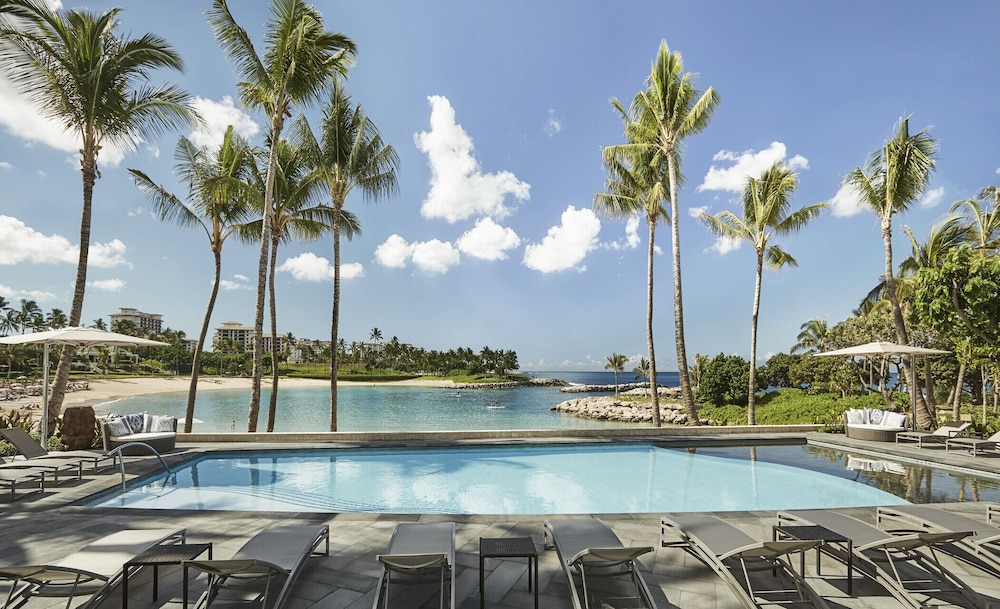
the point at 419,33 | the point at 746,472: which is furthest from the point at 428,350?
the point at 746,472

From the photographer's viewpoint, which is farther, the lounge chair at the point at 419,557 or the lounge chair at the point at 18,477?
→ the lounge chair at the point at 18,477

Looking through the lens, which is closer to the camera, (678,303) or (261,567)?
(261,567)

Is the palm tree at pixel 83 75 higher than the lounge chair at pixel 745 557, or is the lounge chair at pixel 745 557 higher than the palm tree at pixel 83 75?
the palm tree at pixel 83 75

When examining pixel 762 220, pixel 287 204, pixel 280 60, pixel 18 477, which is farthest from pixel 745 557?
pixel 762 220

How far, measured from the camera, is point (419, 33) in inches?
613

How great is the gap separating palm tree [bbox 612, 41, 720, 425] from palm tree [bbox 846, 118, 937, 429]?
518 centimetres

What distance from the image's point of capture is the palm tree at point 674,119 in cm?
1368

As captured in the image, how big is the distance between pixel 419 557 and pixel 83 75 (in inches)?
452

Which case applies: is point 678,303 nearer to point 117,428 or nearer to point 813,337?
point 117,428

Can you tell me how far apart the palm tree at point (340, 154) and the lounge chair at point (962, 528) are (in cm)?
1171

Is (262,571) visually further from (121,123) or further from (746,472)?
(121,123)

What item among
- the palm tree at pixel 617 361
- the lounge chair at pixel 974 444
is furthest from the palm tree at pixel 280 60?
the palm tree at pixel 617 361

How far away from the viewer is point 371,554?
163 inches

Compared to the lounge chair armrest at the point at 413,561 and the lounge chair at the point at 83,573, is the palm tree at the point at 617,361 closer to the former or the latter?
the lounge chair armrest at the point at 413,561
